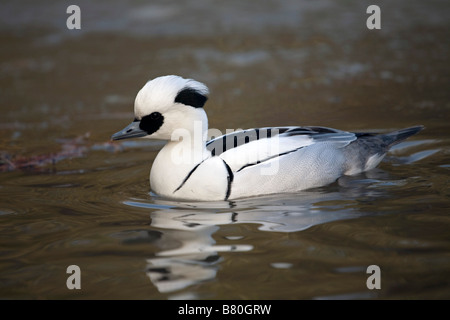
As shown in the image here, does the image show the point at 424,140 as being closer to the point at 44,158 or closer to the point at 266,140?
the point at 266,140

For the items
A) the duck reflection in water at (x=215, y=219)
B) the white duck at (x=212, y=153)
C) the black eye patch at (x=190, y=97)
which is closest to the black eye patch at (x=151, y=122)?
the white duck at (x=212, y=153)

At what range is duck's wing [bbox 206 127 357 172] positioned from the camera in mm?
5719

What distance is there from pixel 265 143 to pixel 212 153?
1.69 ft

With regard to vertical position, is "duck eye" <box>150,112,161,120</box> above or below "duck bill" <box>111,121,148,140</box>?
above

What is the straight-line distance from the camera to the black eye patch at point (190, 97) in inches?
223

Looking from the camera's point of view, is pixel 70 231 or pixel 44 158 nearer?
pixel 70 231

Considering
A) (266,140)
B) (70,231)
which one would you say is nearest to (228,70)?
(266,140)

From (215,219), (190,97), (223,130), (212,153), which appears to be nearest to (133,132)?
(190,97)

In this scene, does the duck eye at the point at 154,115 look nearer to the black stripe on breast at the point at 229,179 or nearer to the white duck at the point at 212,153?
the white duck at the point at 212,153

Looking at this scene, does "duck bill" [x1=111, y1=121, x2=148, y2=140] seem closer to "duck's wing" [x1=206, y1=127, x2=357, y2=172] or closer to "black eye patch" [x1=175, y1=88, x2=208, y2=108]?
"black eye patch" [x1=175, y1=88, x2=208, y2=108]

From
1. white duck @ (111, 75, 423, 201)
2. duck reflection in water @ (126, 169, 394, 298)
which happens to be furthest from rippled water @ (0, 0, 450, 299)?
white duck @ (111, 75, 423, 201)

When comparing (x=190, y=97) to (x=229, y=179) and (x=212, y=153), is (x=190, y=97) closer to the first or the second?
(x=212, y=153)
